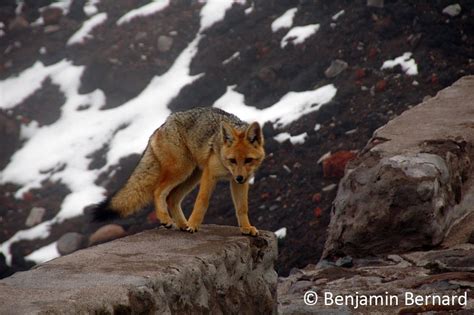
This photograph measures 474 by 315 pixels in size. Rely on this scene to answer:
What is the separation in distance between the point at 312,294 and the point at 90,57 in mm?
15485

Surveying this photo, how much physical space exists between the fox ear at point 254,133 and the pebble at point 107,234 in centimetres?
855

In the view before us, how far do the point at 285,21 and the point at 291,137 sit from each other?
533 centimetres

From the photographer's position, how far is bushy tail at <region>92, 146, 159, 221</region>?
7633 millimetres

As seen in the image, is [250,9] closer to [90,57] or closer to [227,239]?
[90,57]

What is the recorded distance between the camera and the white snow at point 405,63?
1692cm

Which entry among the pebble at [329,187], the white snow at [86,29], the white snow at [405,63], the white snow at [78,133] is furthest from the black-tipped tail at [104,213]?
the white snow at [86,29]

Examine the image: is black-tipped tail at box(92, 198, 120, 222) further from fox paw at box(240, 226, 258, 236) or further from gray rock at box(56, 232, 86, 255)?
gray rock at box(56, 232, 86, 255)

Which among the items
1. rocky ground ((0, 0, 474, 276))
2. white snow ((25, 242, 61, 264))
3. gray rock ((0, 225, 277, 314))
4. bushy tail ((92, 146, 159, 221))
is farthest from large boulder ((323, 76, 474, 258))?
white snow ((25, 242, 61, 264))

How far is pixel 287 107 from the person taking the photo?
17.7m

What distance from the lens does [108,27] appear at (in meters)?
24.2

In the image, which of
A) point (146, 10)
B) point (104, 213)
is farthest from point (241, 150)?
point (146, 10)

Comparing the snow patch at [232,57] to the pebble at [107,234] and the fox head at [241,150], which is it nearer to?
the pebble at [107,234]

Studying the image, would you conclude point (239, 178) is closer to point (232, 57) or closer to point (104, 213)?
point (104, 213)

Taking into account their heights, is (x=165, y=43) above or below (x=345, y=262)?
below
